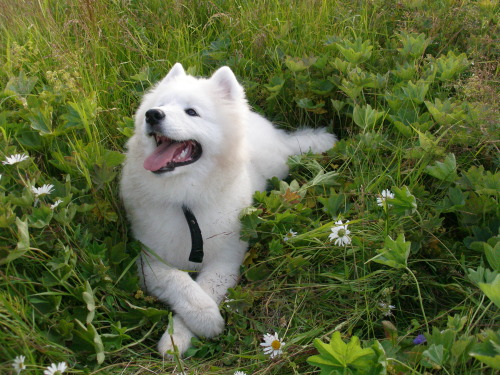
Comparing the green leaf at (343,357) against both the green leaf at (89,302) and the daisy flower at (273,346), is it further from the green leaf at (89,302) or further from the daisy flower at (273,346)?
the green leaf at (89,302)

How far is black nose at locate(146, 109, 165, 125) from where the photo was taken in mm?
2447

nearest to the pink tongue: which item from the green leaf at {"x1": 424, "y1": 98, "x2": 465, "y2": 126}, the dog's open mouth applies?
the dog's open mouth

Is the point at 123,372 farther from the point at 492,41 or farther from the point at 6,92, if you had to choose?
the point at 492,41

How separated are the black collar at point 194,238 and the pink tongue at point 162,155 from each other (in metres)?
0.29

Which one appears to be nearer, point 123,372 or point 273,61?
point 123,372

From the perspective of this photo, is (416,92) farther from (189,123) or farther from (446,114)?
(189,123)

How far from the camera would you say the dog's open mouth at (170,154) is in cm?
253

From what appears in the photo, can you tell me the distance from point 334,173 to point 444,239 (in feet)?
2.54

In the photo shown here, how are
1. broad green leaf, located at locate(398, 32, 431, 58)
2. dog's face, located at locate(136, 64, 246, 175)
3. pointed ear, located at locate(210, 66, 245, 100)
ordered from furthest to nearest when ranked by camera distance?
broad green leaf, located at locate(398, 32, 431, 58) < pointed ear, located at locate(210, 66, 245, 100) < dog's face, located at locate(136, 64, 246, 175)

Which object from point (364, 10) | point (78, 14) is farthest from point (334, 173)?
point (78, 14)

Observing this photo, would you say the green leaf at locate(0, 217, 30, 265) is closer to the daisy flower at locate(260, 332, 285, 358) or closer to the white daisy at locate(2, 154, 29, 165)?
the white daisy at locate(2, 154, 29, 165)

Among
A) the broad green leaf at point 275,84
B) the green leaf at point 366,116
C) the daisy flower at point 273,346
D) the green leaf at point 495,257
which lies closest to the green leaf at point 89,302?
→ the daisy flower at point 273,346

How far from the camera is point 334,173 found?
119 inches

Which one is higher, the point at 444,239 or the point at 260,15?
the point at 260,15
